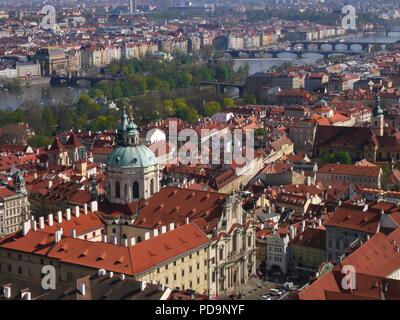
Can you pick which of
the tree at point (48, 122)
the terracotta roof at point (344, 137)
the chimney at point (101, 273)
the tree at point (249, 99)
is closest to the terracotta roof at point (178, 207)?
the chimney at point (101, 273)

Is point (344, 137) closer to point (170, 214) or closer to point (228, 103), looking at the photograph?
point (228, 103)

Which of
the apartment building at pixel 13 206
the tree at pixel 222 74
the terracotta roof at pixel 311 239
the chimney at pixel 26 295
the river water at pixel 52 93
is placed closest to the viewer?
the chimney at pixel 26 295

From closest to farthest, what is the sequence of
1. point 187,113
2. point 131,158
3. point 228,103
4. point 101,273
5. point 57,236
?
point 101,273, point 57,236, point 131,158, point 187,113, point 228,103

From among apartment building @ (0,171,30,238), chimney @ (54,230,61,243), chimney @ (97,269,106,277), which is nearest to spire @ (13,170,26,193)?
apartment building @ (0,171,30,238)

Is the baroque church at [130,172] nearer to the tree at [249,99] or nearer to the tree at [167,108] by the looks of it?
the tree at [167,108]

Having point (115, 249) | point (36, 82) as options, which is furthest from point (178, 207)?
point (36, 82)
